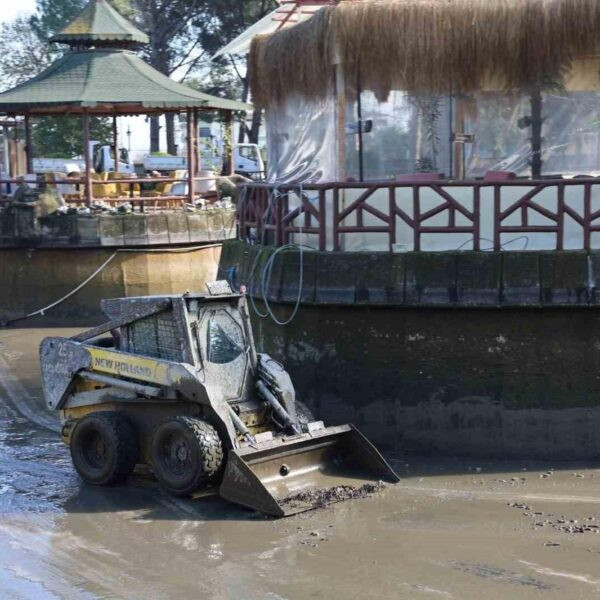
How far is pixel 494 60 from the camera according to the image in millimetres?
11648

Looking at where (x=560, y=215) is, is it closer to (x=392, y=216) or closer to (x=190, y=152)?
(x=392, y=216)

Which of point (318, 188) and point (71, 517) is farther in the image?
point (318, 188)

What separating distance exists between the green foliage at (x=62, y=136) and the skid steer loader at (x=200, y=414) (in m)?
32.4

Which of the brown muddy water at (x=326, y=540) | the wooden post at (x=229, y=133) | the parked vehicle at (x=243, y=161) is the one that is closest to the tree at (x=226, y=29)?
the parked vehicle at (x=243, y=161)

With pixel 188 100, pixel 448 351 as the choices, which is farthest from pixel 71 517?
pixel 188 100

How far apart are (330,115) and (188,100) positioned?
35.7 ft

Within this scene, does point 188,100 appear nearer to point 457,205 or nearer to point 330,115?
point 330,115

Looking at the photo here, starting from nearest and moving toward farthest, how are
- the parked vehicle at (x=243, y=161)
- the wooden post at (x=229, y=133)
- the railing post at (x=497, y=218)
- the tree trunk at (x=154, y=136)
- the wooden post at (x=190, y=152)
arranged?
the railing post at (x=497, y=218), the wooden post at (x=190, y=152), the wooden post at (x=229, y=133), the parked vehicle at (x=243, y=161), the tree trunk at (x=154, y=136)

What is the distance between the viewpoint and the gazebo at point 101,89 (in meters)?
22.4

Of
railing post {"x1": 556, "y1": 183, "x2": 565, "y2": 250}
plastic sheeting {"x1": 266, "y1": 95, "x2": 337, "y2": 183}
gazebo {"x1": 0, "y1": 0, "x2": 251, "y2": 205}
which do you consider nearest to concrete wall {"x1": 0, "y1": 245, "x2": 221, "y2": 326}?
gazebo {"x1": 0, "y1": 0, "x2": 251, "y2": 205}

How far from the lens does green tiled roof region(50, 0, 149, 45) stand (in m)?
24.4

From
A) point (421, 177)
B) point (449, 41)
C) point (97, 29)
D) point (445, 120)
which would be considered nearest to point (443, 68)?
point (449, 41)

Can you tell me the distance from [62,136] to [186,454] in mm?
34632

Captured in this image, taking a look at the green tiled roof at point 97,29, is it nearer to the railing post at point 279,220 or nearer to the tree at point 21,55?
the railing post at point 279,220
